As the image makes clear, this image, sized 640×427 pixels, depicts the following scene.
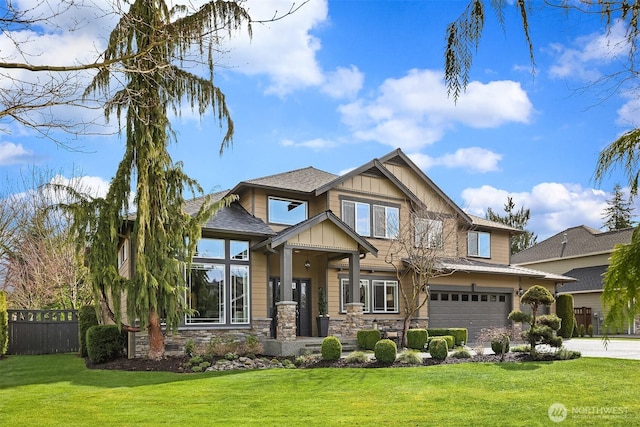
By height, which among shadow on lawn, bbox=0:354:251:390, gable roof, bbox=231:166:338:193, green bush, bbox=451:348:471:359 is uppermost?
gable roof, bbox=231:166:338:193

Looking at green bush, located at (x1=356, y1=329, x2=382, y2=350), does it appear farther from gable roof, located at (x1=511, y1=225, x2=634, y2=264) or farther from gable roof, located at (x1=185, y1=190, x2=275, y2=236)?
gable roof, located at (x1=511, y1=225, x2=634, y2=264)

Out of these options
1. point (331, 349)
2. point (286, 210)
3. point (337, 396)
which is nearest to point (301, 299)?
point (286, 210)

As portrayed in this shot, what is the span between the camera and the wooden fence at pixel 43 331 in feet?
66.2

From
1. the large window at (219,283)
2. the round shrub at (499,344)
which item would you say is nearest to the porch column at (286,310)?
the large window at (219,283)

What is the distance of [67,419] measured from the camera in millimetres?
8711

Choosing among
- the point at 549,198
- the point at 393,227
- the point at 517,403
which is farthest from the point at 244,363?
Answer: the point at 549,198

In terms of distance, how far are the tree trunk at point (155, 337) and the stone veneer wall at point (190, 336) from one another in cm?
56

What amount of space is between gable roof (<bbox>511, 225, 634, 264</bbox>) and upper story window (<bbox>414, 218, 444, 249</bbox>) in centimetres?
1545

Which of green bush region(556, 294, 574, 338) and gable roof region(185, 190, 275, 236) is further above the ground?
gable roof region(185, 190, 275, 236)

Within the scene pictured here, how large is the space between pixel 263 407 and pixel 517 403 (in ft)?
13.4

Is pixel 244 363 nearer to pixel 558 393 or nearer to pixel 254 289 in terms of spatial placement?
pixel 254 289

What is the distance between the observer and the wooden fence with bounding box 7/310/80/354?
20.2 metres

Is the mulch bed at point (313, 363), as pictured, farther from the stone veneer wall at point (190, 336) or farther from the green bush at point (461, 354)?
the stone veneer wall at point (190, 336)

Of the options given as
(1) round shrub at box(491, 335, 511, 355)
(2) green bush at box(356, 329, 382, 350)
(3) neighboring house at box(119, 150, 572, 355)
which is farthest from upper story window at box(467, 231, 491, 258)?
(1) round shrub at box(491, 335, 511, 355)
